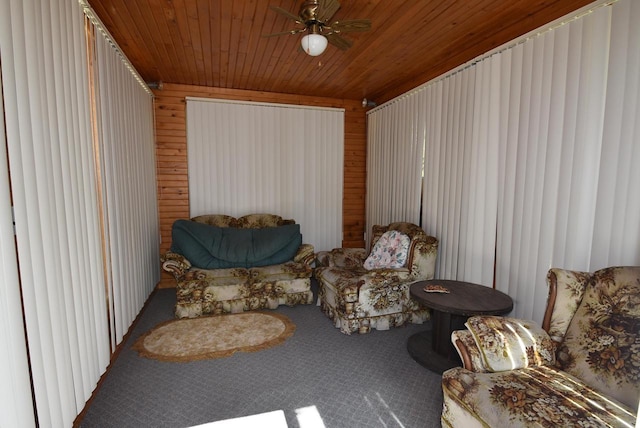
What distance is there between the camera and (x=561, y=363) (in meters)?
1.68

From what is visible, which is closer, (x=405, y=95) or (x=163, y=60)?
(x=163, y=60)

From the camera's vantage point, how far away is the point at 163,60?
134 inches

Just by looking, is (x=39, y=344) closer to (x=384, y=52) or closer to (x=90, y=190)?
(x=90, y=190)

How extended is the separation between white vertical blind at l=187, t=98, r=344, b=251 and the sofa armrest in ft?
3.64

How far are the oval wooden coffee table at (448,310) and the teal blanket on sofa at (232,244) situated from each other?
5.99 feet

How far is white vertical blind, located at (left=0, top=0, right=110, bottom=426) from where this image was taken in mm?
1397

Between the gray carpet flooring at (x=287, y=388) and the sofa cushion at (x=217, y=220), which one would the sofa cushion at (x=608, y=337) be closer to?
the gray carpet flooring at (x=287, y=388)

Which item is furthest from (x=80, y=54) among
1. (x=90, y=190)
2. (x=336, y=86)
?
(x=336, y=86)

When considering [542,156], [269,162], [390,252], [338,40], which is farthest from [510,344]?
[269,162]

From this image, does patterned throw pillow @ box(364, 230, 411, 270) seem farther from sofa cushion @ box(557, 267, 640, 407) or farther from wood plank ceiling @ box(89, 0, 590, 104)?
wood plank ceiling @ box(89, 0, 590, 104)

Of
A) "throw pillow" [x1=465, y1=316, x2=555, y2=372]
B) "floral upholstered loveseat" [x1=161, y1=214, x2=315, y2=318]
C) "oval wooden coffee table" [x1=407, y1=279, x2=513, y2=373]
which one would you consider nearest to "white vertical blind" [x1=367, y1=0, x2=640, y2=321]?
"oval wooden coffee table" [x1=407, y1=279, x2=513, y2=373]

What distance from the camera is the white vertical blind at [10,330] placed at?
125cm

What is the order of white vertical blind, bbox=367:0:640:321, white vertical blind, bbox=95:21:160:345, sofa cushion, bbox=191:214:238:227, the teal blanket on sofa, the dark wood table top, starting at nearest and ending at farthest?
white vertical blind, bbox=367:0:640:321, the dark wood table top, white vertical blind, bbox=95:21:160:345, the teal blanket on sofa, sofa cushion, bbox=191:214:238:227

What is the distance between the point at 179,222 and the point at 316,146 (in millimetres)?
2280
